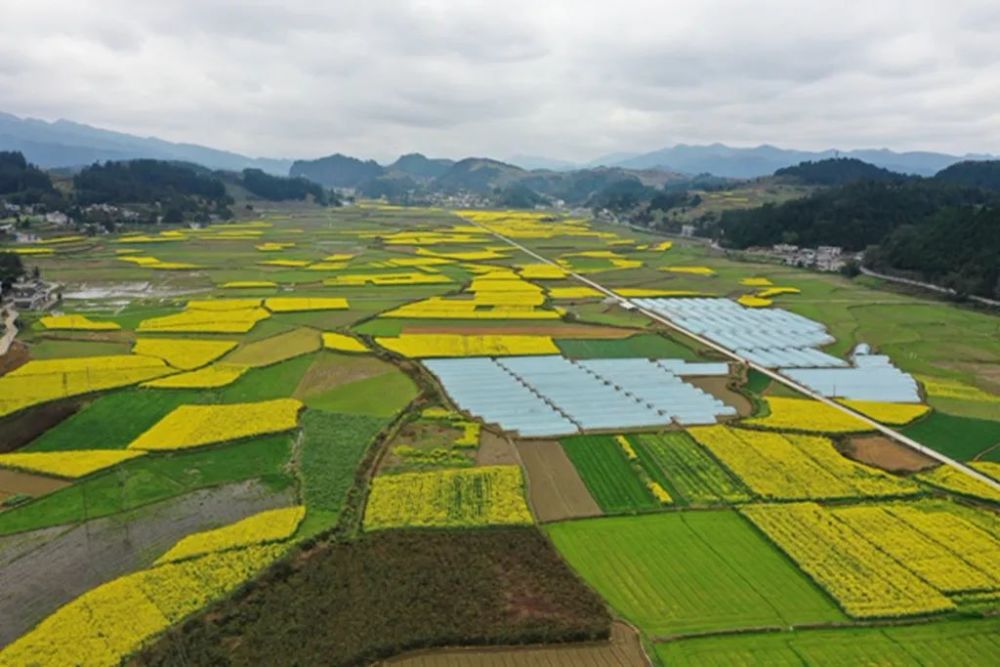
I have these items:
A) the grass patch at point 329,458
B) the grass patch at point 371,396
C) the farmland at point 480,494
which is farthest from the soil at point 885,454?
the grass patch at point 329,458

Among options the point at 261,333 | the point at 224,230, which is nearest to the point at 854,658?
the point at 261,333

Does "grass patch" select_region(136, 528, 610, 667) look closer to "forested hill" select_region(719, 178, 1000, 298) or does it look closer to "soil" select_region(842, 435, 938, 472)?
"soil" select_region(842, 435, 938, 472)

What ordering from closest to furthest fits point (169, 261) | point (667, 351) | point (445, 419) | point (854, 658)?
1. point (854, 658)
2. point (445, 419)
3. point (667, 351)
4. point (169, 261)

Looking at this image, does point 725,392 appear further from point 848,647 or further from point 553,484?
point 848,647

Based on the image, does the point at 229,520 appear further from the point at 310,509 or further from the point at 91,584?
the point at 91,584

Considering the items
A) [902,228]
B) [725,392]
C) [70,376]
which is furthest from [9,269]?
[902,228]

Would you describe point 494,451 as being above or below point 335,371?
below
